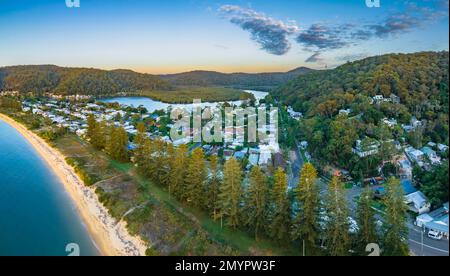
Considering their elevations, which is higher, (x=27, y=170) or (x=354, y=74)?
(x=354, y=74)

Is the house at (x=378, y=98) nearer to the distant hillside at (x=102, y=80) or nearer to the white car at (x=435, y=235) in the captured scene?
the white car at (x=435, y=235)

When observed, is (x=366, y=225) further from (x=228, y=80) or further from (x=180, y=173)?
(x=228, y=80)

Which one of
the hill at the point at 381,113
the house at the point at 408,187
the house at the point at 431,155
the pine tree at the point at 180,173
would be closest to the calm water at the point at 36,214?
the pine tree at the point at 180,173

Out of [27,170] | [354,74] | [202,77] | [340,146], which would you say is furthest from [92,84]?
[340,146]

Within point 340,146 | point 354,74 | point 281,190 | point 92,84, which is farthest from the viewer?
point 92,84

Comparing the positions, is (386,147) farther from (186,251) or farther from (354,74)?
(354,74)

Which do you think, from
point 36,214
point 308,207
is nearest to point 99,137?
point 36,214
